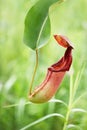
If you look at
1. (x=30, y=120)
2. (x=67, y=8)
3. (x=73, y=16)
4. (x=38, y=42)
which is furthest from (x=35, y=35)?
(x=67, y=8)

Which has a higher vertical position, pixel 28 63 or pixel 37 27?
pixel 37 27

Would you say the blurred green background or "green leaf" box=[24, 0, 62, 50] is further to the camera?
the blurred green background

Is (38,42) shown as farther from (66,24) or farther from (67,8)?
(67,8)

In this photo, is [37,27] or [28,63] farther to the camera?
[28,63]

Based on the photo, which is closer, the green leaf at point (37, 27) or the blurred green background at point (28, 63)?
the green leaf at point (37, 27)
